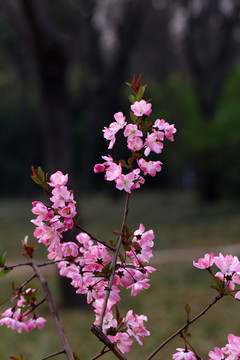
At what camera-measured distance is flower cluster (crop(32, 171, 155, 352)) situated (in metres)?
1.27

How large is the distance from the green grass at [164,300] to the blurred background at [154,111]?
30mm

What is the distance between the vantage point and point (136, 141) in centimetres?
133

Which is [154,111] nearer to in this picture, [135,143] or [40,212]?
[135,143]

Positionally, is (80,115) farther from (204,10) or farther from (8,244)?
(8,244)

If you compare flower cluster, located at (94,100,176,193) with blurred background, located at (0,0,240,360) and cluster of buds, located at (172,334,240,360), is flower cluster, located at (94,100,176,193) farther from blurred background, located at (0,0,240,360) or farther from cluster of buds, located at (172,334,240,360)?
blurred background, located at (0,0,240,360)

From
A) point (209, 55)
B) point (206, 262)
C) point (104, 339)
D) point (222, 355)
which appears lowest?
point (222, 355)

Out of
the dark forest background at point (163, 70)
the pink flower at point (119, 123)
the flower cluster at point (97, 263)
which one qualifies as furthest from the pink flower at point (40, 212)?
the dark forest background at point (163, 70)

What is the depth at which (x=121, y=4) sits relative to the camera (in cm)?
1731

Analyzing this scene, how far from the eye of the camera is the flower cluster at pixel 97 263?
4.16 feet

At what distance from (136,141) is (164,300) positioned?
5780 mm

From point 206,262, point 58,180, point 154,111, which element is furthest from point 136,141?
point 154,111

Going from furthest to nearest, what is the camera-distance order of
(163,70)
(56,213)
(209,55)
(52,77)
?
(163,70), (209,55), (52,77), (56,213)

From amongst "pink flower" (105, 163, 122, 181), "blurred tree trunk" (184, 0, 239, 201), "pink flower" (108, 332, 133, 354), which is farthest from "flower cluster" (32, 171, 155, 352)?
"blurred tree trunk" (184, 0, 239, 201)

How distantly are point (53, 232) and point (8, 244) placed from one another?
1081 cm
